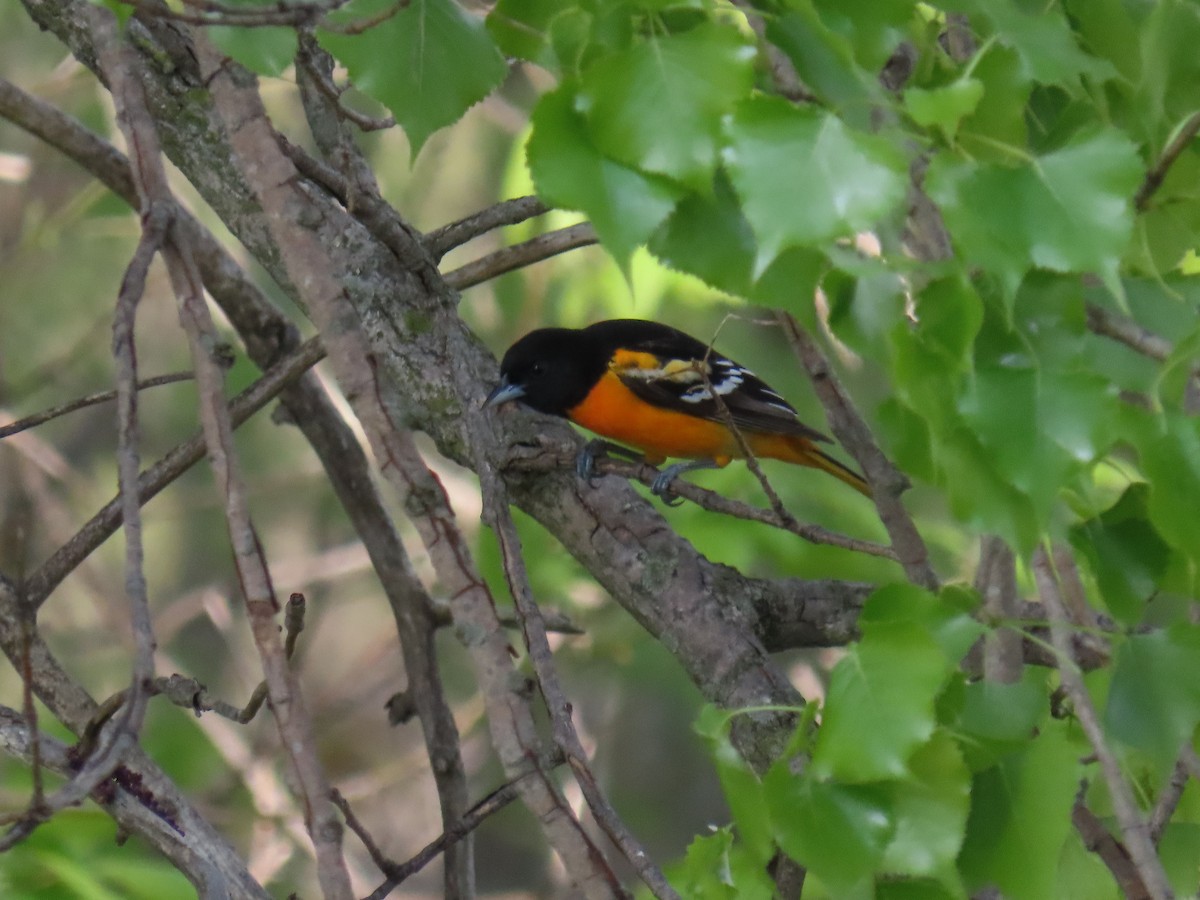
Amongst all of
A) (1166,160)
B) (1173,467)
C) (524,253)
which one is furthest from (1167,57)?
(524,253)

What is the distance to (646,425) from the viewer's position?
15.2 feet

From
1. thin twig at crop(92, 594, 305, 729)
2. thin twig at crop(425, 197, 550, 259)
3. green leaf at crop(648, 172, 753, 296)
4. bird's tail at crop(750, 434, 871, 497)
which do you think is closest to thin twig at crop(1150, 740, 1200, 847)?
green leaf at crop(648, 172, 753, 296)

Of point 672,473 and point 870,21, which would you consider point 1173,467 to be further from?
point 672,473

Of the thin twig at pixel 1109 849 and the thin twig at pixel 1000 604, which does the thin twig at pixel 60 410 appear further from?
the thin twig at pixel 1109 849

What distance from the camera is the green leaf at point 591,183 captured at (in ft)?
4.46

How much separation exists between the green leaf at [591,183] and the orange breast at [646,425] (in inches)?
123

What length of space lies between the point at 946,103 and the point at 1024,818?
0.88 metres

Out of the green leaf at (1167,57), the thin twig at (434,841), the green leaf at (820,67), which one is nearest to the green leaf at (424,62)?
the green leaf at (820,67)

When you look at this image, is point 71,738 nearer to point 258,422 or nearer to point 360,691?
point 360,691

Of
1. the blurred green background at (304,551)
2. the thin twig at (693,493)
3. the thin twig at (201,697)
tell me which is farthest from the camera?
the blurred green background at (304,551)

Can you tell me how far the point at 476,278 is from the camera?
3096 millimetres

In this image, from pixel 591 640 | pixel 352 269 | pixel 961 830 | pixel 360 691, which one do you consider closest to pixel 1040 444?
pixel 961 830

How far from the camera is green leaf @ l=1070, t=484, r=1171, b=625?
1768 mm

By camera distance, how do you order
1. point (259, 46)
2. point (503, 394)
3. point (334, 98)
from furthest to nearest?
point (503, 394) → point (334, 98) → point (259, 46)
